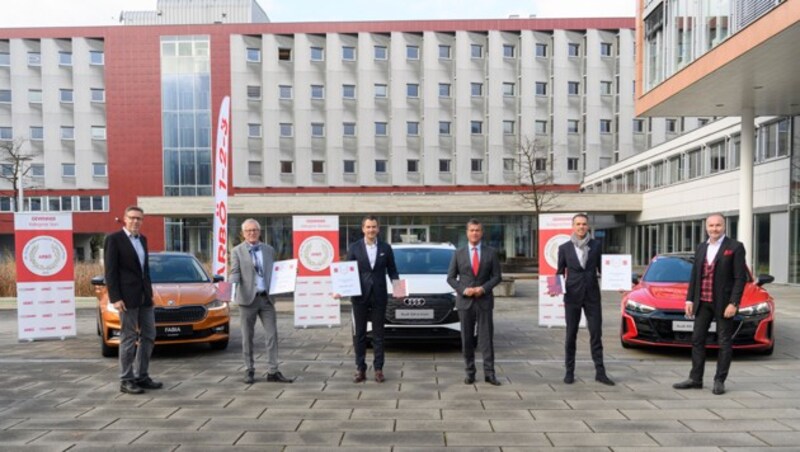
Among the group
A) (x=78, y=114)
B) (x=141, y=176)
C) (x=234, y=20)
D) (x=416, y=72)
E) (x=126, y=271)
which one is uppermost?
(x=234, y=20)

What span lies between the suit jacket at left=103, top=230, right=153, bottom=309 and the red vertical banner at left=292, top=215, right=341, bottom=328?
4662mm

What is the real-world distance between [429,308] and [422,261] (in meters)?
1.49

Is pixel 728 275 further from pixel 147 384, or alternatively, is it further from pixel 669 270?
pixel 147 384

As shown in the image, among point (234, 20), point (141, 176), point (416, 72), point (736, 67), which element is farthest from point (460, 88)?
point (736, 67)

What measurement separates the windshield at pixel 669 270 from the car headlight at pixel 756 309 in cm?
102

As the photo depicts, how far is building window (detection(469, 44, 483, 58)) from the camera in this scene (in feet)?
143

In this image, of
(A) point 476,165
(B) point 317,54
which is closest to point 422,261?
(A) point 476,165

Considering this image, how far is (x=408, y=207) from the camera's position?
35.4 meters

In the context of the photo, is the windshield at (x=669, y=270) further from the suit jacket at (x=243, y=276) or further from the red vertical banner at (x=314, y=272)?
the suit jacket at (x=243, y=276)

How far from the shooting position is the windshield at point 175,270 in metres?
8.88

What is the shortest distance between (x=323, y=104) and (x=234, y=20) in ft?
43.4

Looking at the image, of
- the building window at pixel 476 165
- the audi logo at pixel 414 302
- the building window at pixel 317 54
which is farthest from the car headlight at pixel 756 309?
the building window at pixel 317 54

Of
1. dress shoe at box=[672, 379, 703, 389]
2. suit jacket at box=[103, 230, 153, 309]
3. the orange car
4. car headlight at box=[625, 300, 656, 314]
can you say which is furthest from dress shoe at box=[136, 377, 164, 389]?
car headlight at box=[625, 300, 656, 314]

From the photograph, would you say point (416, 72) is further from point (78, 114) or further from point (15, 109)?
point (15, 109)
